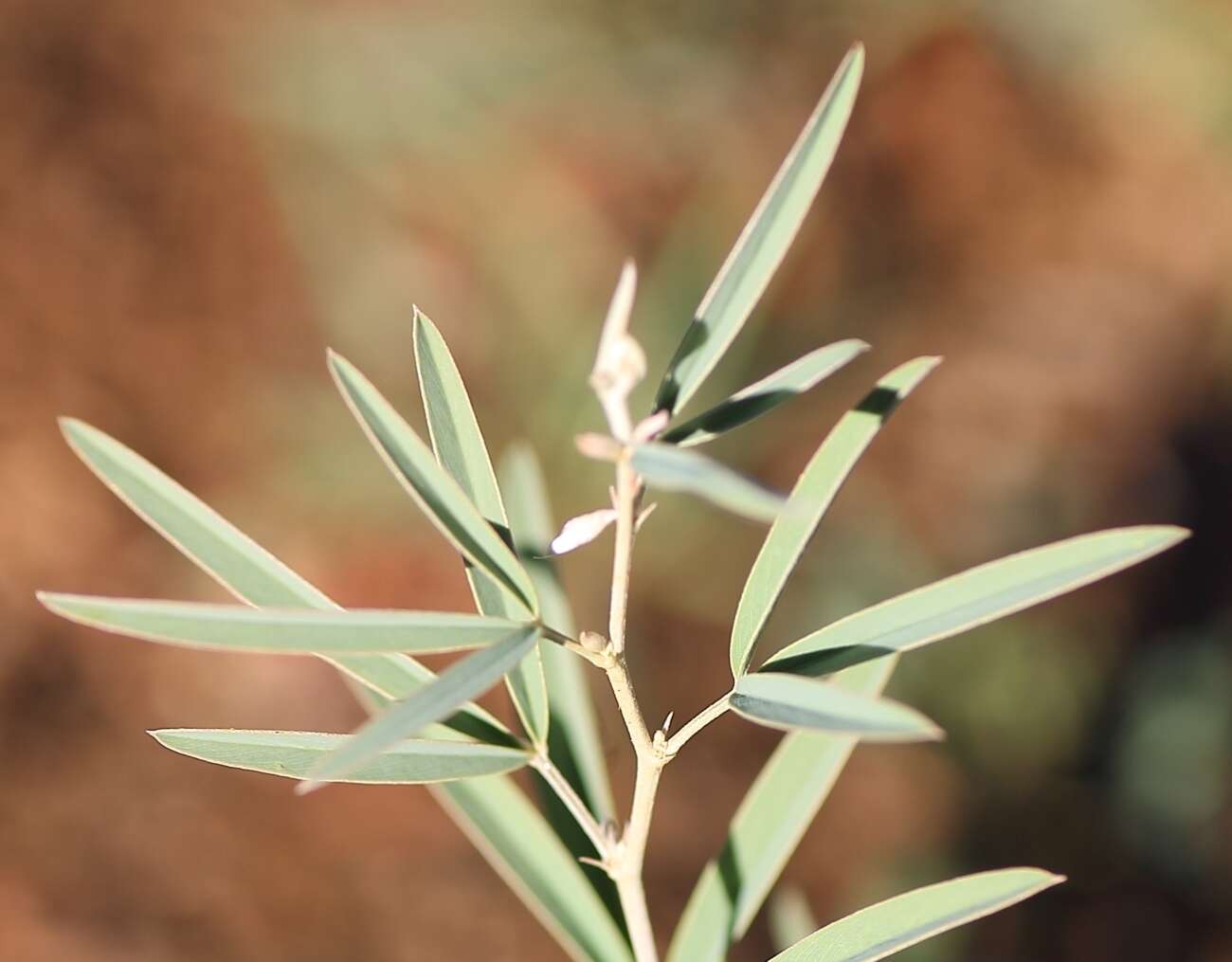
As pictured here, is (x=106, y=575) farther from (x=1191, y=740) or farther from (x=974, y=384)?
(x=1191, y=740)

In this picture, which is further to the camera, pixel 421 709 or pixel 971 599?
pixel 971 599

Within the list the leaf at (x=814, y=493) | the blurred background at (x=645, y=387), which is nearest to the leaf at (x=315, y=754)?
the leaf at (x=814, y=493)

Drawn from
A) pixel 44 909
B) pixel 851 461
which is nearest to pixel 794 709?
pixel 851 461

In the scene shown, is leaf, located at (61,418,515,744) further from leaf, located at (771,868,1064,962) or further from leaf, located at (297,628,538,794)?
leaf, located at (771,868,1064,962)

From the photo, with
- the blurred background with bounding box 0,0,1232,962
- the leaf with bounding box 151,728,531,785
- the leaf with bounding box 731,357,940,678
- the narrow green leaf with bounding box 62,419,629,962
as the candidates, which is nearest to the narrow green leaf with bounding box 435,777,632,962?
the narrow green leaf with bounding box 62,419,629,962

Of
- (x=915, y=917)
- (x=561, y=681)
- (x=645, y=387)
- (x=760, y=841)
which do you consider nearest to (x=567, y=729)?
(x=561, y=681)

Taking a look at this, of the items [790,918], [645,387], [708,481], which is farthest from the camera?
[645,387]

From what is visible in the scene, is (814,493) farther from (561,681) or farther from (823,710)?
(561,681)

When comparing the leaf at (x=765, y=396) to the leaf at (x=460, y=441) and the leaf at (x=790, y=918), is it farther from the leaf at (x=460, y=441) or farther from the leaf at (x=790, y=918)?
the leaf at (x=790, y=918)
